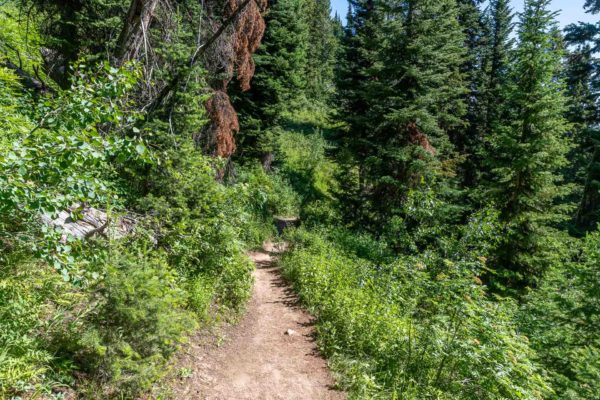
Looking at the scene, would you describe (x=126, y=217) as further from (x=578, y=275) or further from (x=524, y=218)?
(x=524, y=218)

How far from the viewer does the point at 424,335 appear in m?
5.44

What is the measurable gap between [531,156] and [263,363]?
9.71 metres

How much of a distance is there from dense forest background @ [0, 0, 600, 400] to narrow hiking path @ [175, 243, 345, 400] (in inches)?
17.4

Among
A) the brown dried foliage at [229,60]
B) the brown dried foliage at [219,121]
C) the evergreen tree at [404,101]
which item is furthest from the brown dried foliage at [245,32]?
the evergreen tree at [404,101]

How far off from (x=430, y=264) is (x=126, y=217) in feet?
17.6

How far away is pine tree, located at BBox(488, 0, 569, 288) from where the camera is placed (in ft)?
33.7

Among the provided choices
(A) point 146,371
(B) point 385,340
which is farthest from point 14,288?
(B) point 385,340

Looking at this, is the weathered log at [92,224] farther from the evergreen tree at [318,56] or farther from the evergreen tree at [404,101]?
the evergreen tree at [318,56]

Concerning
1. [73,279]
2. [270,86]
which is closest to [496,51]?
[270,86]

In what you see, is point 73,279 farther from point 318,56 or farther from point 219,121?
point 318,56

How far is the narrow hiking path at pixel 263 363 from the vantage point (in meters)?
4.96

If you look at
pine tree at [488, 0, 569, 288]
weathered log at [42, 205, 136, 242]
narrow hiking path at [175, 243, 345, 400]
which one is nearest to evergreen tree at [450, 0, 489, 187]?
pine tree at [488, 0, 569, 288]

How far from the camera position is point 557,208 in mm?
11070

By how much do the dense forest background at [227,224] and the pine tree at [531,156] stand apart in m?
0.07
